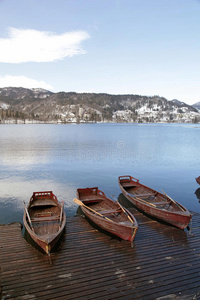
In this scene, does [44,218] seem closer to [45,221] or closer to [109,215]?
[45,221]

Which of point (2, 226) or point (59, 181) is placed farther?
point (59, 181)

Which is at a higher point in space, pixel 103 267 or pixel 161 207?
pixel 161 207

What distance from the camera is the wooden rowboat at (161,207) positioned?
500 inches

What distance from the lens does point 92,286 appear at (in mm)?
8039

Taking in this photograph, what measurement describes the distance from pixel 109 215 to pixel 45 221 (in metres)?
4.27

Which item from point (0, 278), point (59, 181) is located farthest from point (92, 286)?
point (59, 181)

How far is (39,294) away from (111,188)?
1721 centimetres

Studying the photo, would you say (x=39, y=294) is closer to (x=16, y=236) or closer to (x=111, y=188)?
(x=16, y=236)

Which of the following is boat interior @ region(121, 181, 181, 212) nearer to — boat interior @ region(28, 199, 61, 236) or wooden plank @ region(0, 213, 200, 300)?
wooden plank @ region(0, 213, 200, 300)

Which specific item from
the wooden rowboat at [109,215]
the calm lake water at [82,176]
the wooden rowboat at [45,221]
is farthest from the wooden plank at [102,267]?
the calm lake water at [82,176]

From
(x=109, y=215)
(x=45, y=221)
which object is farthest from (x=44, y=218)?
(x=109, y=215)

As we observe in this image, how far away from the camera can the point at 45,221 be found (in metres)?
12.8

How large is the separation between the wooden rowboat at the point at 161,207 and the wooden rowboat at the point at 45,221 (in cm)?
625

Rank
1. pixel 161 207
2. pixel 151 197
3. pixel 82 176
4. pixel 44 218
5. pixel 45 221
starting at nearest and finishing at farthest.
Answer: pixel 44 218 → pixel 45 221 → pixel 161 207 → pixel 151 197 → pixel 82 176
